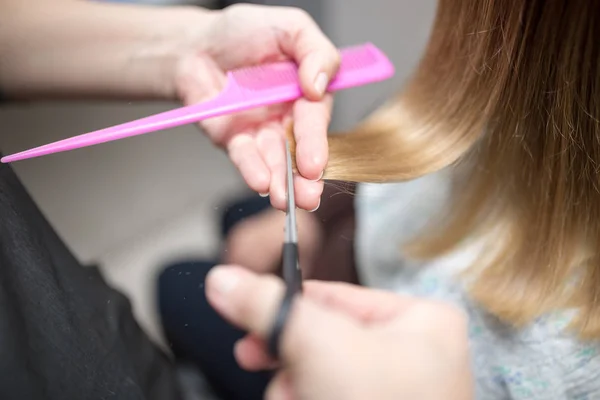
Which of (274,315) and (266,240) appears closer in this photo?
(274,315)

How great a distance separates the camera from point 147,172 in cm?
71

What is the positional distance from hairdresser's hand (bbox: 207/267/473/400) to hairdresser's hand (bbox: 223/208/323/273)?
6cm

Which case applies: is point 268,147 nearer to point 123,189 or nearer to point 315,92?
point 315,92

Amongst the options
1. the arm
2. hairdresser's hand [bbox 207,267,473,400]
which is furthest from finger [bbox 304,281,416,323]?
the arm

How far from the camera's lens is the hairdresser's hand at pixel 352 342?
256 millimetres

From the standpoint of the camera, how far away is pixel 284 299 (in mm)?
266

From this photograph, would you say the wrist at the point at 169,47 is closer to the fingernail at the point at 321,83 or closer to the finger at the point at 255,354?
the fingernail at the point at 321,83

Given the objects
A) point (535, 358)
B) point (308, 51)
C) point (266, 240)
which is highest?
point (308, 51)

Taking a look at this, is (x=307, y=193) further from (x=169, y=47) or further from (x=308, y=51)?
(x=169, y=47)

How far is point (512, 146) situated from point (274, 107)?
214 millimetres

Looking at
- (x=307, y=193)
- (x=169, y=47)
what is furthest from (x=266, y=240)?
(x=169, y=47)

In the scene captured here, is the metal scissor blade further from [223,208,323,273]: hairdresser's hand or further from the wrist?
the wrist

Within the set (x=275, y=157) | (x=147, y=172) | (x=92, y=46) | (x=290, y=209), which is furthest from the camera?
(x=147, y=172)

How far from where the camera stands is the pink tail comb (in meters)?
0.44
